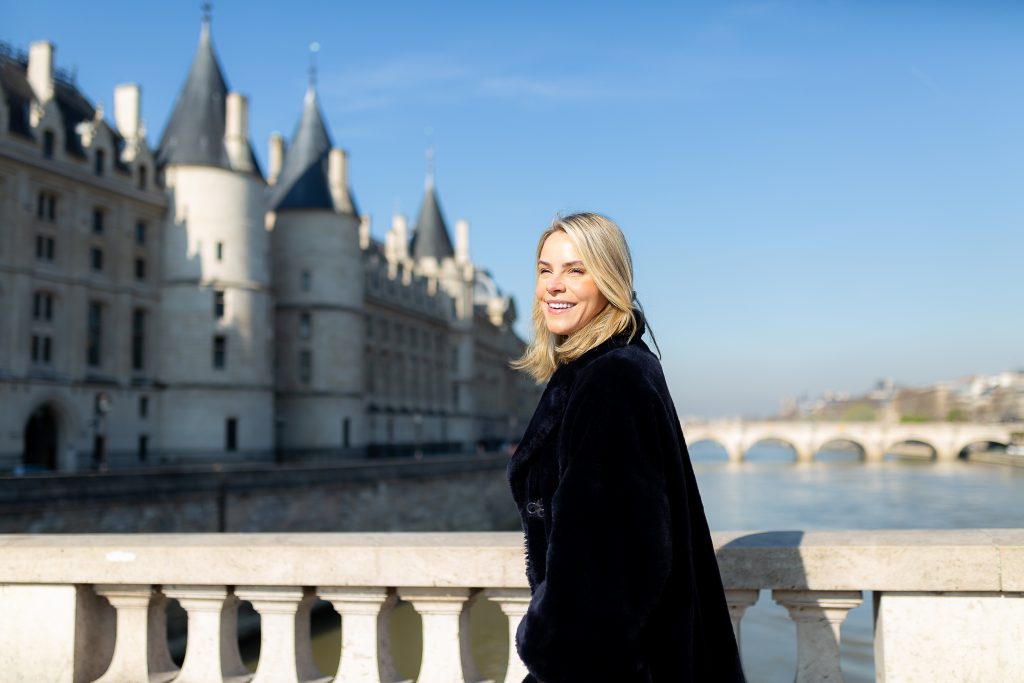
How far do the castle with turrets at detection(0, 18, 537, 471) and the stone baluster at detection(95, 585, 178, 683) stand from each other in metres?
24.7

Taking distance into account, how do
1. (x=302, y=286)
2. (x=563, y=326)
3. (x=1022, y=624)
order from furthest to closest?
(x=302, y=286) < (x=1022, y=624) < (x=563, y=326)

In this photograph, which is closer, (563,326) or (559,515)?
(559,515)

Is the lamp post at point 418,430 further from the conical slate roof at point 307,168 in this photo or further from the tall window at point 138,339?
the tall window at point 138,339

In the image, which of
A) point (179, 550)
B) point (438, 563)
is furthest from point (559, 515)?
point (179, 550)

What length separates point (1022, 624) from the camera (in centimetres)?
308

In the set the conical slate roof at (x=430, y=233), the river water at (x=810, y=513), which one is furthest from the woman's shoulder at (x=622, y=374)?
the conical slate roof at (x=430, y=233)

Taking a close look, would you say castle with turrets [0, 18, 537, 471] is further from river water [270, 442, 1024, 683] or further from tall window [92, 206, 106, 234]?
river water [270, 442, 1024, 683]

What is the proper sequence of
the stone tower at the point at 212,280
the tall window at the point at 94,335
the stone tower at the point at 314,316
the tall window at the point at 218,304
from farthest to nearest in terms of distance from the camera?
the stone tower at the point at 314,316, the tall window at the point at 218,304, the stone tower at the point at 212,280, the tall window at the point at 94,335

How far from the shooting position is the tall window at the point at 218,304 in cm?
3303

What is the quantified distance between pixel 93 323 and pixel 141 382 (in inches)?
105

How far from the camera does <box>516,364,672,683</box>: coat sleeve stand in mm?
1980

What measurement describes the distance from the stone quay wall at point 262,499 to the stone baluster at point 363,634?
15.6 meters

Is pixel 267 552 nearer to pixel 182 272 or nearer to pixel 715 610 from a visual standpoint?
pixel 715 610

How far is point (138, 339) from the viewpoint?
3173 centimetres
